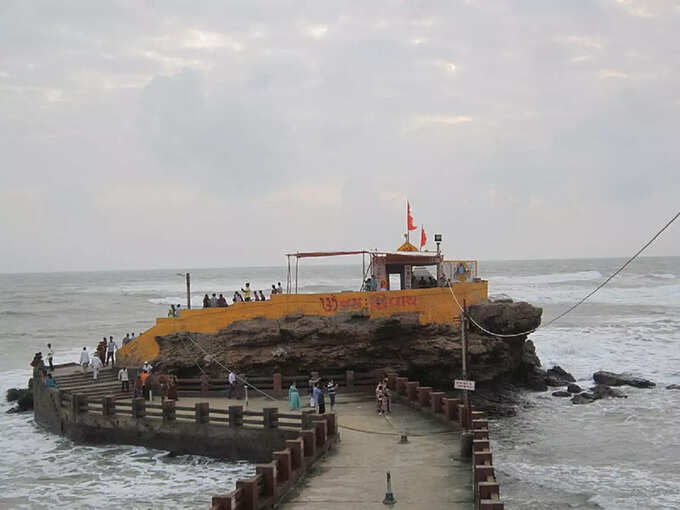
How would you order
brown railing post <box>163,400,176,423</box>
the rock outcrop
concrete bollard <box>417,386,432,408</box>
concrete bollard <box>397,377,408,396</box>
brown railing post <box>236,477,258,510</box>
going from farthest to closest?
the rock outcrop, concrete bollard <box>397,377,408,396</box>, brown railing post <box>163,400,176,423</box>, concrete bollard <box>417,386,432,408</box>, brown railing post <box>236,477,258,510</box>

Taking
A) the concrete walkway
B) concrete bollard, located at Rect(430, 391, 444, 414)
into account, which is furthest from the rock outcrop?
concrete bollard, located at Rect(430, 391, 444, 414)

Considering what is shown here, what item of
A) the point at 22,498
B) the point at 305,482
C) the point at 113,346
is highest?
the point at 113,346

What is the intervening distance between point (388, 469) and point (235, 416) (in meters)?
6.98

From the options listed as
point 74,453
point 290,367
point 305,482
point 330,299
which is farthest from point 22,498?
point 330,299

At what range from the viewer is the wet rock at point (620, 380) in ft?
125

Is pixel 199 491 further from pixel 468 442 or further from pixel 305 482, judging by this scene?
pixel 468 442

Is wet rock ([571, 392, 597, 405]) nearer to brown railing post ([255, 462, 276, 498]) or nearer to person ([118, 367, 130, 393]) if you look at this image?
person ([118, 367, 130, 393])

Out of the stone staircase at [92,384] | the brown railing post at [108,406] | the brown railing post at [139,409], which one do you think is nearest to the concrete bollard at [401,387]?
the brown railing post at [139,409]

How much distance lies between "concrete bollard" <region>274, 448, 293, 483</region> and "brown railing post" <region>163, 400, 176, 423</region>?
30.1ft

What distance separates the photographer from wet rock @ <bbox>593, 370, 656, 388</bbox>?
125 feet

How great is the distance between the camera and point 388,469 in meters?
18.1

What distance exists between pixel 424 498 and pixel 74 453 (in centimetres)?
1486

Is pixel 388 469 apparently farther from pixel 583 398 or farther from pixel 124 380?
pixel 583 398

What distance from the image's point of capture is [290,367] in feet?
99.9
